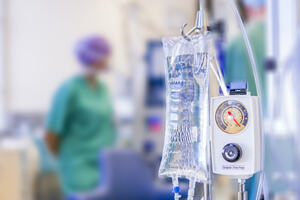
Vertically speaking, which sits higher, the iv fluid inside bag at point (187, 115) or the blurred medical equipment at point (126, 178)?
the iv fluid inside bag at point (187, 115)

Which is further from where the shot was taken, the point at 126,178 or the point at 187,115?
the point at 126,178

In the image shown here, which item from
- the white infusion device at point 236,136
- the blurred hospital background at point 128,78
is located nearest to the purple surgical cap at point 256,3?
the blurred hospital background at point 128,78

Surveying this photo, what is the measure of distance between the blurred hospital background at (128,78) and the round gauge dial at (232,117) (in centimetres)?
4

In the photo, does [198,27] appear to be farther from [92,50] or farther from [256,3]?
[92,50]

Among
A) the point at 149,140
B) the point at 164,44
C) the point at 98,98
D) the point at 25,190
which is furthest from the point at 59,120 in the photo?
the point at 164,44

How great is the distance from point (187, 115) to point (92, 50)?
1746mm

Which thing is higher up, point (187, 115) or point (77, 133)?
point (187, 115)

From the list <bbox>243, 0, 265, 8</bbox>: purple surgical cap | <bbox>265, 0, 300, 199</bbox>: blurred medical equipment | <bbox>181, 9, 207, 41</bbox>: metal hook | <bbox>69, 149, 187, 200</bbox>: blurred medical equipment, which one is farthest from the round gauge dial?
<bbox>69, 149, 187, 200</bbox>: blurred medical equipment

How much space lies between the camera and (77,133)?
2166mm

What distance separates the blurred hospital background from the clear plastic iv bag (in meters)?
0.04

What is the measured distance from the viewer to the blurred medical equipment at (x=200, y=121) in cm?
60

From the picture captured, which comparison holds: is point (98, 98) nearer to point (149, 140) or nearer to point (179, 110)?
point (149, 140)

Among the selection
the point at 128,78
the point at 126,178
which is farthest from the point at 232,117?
the point at 128,78

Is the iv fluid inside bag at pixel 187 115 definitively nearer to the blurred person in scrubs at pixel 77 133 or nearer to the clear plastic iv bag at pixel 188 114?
the clear plastic iv bag at pixel 188 114
